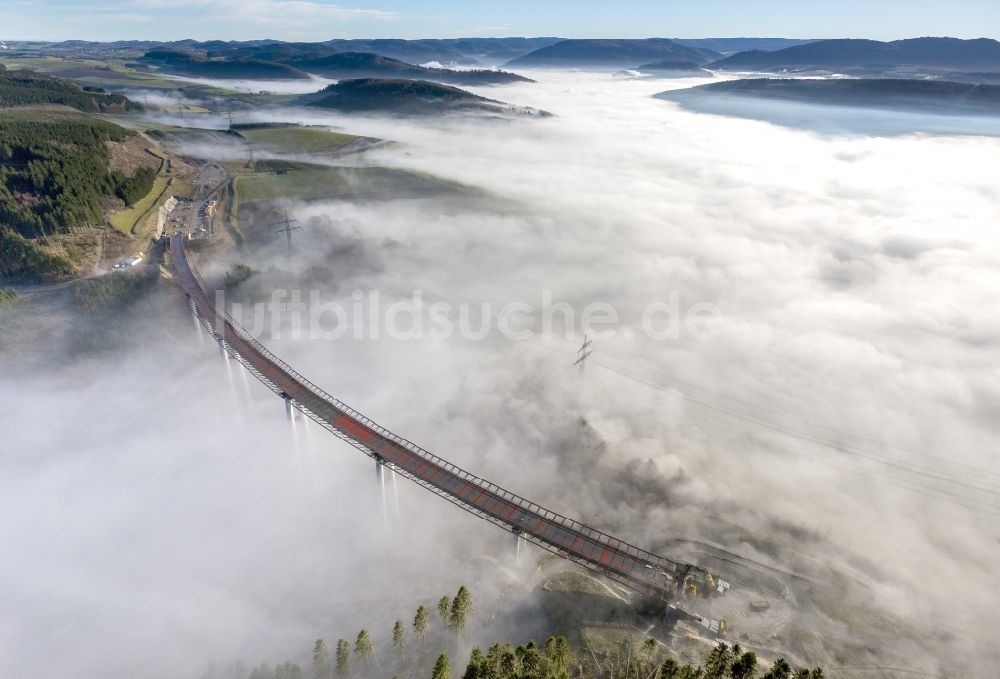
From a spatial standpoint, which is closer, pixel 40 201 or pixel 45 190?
pixel 40 201

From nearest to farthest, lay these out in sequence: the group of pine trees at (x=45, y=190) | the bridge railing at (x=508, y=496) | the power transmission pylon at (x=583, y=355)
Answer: the bridge railing at (x=508, y=496) → the power transmission pylon at (x=583, y=355) → the group of pine trees at (x=45, y=190)

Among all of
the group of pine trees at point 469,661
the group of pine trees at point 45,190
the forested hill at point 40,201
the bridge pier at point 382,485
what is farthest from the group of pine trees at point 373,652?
the group of pine trees at point 45,190

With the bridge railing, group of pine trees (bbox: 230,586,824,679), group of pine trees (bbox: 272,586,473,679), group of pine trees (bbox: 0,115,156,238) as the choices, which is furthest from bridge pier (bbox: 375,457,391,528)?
group of pine trees (bbox: 0,115,156,238)

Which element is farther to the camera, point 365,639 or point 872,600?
point 872,600

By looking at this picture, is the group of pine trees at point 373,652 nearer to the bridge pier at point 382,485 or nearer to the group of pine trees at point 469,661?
the group of pine trees at point 469,661

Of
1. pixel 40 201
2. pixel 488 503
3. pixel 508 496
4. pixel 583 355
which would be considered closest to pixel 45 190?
pixel 40 201

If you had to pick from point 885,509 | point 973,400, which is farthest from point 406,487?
point 973,400

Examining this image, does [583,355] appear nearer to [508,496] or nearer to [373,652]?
[508,496]

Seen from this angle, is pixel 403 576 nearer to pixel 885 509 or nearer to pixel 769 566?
pixel 769 566

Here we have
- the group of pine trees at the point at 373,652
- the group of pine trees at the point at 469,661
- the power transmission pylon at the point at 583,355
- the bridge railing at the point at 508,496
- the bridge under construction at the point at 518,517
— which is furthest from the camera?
the power transmission pylon at the point at 583,355

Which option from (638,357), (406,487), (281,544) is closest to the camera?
(281,544)

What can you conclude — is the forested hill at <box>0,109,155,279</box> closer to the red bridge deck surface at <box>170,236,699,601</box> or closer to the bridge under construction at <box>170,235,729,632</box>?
the red bridge deck surface at <box>170,236,699,601</box>
